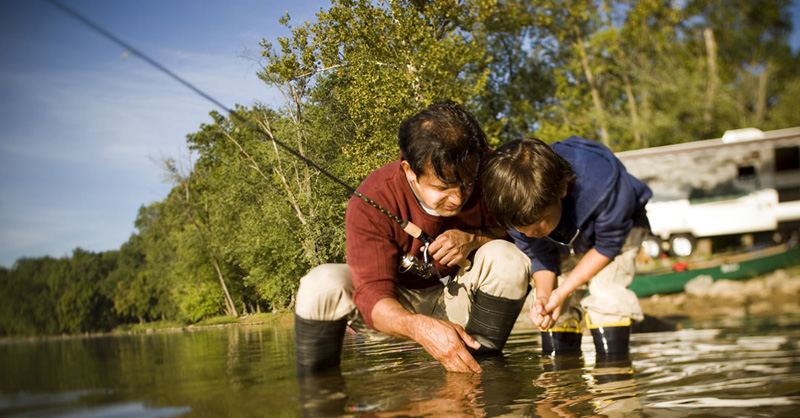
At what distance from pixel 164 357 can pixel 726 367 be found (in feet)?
9.03

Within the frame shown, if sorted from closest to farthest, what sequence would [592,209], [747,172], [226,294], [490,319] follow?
1. [592,209]
2. [490,319]
3. [226,294]
4. [747,172]

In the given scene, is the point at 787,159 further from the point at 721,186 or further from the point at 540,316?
the point at 540,316

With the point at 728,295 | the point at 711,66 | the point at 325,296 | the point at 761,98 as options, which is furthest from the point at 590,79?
the point at 325,296

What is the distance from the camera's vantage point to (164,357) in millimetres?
3021

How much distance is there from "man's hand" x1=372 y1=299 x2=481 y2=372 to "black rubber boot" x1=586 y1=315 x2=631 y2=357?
107cm

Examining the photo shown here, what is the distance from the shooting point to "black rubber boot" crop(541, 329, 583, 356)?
11.1 feet

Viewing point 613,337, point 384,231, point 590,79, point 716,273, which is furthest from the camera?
point 590,79

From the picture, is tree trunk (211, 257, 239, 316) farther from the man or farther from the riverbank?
the riverbank

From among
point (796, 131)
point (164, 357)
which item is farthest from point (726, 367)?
point (796, 131)

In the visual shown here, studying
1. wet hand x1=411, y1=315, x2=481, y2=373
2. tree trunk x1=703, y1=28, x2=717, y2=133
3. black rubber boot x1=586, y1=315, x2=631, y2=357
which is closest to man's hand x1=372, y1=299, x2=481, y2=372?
wet hand x1=411, y1=315, x2=481, y2=373

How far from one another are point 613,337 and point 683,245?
12773 millimetres

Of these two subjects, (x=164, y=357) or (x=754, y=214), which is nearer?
(x=164, y=357)

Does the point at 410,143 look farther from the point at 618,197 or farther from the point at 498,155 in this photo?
the point at 618,197

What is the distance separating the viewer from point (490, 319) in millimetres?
3025
